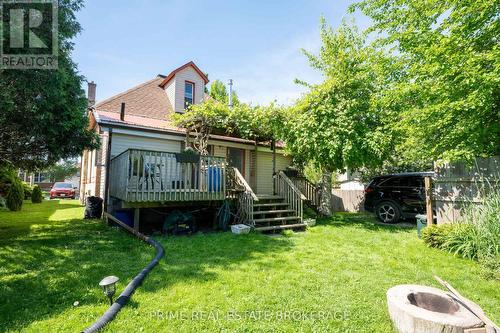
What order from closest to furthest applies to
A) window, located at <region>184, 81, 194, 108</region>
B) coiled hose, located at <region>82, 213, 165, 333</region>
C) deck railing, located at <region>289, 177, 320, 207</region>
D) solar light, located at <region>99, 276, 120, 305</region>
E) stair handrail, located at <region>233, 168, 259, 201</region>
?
coiled hose, located at <region>82, 213, 165, 333</region> → solar light, located at <region>99, 276, 120, 305</region> → stair handrail, located at <region>233, 168, 259, 201</region> → deck railing, located at <region>289, 177, 320, 207</region> → window, located at <region>184, 81, 194, 108</region>

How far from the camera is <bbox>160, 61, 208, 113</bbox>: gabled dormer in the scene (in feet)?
39.7

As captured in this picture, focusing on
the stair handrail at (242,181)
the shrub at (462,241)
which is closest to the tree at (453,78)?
the shrub at (462,241)

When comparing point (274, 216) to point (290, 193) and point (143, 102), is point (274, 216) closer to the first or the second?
point (290, 193)

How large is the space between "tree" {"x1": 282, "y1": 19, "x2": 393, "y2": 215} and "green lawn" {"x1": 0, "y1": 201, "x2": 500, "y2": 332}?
294cm

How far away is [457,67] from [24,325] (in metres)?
7.53

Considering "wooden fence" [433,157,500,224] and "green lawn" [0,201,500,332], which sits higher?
"wooden fence" [433,157,500,224]

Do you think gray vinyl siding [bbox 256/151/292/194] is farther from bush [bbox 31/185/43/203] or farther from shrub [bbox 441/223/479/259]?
bush [bbox 31/185/43/203]

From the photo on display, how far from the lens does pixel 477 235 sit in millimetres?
4773

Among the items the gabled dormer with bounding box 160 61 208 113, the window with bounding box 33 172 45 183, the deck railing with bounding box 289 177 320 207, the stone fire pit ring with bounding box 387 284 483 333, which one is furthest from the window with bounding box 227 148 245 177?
the window with bounding box 33 172 45 183

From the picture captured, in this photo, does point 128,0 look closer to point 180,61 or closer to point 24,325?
point 180,61

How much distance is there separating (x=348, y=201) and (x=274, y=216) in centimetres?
711

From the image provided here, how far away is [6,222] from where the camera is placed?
867 cm

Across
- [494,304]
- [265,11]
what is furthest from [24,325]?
[265,11]

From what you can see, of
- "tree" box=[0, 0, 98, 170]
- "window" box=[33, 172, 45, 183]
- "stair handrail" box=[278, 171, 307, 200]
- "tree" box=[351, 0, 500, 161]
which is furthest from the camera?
"window" box=[33, 172, 45, 183]
